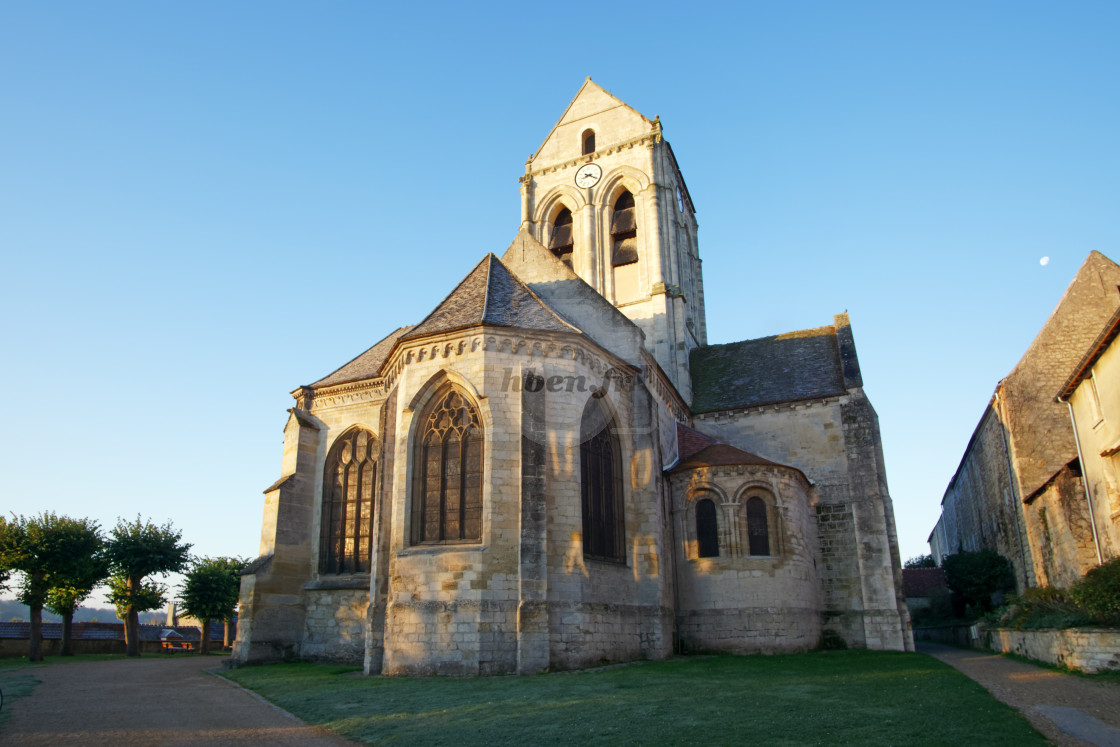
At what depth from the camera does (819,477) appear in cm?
2345

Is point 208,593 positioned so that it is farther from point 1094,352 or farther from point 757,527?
point 1094,352

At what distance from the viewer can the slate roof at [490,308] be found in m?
17.1

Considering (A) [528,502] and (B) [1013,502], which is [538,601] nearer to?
(A) [528,502]

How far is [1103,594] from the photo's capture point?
44.0 ft

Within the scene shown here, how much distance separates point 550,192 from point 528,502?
20014 millimetres

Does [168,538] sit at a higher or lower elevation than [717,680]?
higher

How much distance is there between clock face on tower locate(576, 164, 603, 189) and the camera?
31438mm

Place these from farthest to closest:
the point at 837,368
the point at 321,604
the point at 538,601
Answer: the point at 837,368, the point at 321,604, the point at 538,601

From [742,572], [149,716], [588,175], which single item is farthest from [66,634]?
[588,175]

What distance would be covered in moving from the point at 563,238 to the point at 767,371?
35.3ft

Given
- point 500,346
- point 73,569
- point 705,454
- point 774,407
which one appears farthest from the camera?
point 73,569

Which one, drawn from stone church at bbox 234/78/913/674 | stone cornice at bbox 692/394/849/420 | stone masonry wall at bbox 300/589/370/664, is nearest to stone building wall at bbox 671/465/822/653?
stone church at bbox 234/78/913/674

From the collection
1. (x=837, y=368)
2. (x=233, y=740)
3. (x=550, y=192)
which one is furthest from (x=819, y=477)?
(x=233, y=740)

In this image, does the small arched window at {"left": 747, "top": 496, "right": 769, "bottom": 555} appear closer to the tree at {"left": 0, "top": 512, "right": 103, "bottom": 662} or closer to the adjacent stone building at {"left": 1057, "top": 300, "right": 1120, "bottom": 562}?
the adjacent stone building at {"left": 1057, "top": 300, "right": 1120, "bottom": 562}
